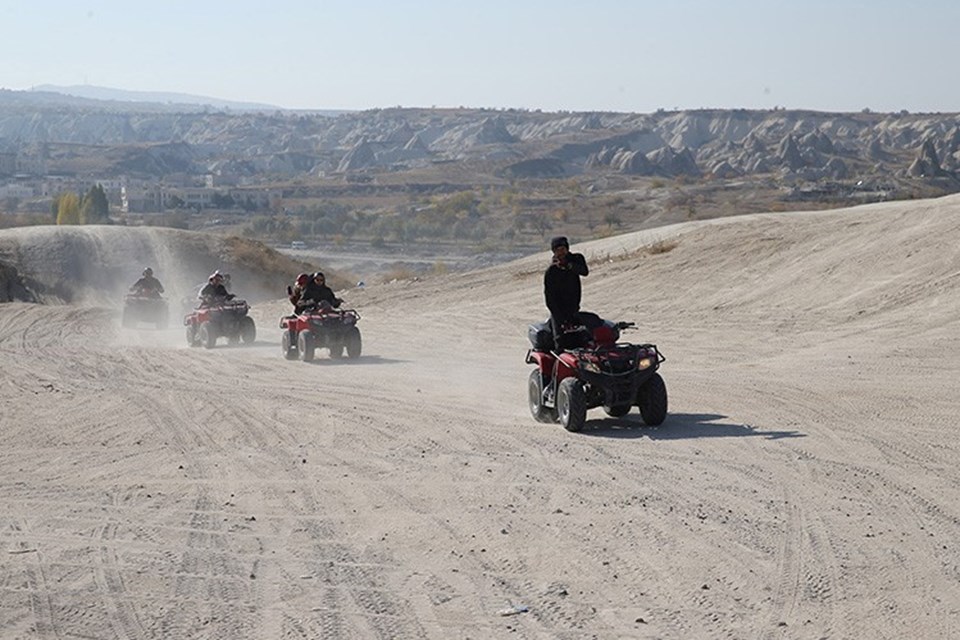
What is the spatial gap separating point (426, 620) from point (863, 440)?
7.37 m

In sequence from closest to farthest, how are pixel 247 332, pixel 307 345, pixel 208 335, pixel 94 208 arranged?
pixel 307 345
pixel 208 335
pixel 247 332
pixel 94 208

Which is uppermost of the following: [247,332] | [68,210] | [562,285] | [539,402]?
[562,285]

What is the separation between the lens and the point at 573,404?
15.6 metres

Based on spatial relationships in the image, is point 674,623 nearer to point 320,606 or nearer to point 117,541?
point 320,606

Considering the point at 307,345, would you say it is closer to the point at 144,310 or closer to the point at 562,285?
the point at 562,285

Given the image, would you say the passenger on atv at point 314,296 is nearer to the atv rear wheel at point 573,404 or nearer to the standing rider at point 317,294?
the standing rider at point 317,294

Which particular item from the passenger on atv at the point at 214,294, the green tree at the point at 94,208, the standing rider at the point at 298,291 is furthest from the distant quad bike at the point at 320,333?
the green tree at the point at 94,208

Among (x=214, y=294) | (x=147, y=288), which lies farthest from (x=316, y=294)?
(x=147, y=288)

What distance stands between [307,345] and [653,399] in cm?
1117

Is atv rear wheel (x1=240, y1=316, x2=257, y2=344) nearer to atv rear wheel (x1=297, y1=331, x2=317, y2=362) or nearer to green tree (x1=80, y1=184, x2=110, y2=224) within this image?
atv rear wheel (x1=297, y1=331, x2=317, y2=362)

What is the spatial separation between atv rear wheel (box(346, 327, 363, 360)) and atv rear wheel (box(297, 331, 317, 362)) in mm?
685

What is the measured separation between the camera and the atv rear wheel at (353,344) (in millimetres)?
26375

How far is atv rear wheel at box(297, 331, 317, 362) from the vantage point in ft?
85.1

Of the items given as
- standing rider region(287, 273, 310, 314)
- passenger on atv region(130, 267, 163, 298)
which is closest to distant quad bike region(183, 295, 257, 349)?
standing rider region(287, 273, 310, 314)
